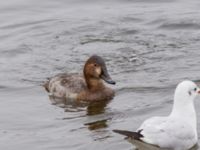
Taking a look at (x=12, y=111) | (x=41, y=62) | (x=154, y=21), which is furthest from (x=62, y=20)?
(x=12, y=111)

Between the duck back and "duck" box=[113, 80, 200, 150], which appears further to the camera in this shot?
the duck back

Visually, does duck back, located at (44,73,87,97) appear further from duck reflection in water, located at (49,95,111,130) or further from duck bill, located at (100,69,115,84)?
duck bill, located at (100,69,115,84)

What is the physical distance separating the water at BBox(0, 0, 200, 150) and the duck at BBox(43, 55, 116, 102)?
9.3 inches

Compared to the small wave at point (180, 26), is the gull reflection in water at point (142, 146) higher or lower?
lower

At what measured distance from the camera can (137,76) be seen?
609 inches

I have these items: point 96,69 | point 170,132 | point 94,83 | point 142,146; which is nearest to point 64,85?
point 94,83

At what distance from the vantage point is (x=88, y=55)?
16969mm

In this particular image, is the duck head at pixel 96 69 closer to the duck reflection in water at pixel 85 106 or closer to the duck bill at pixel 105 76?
the duck bill at pixel 105 76

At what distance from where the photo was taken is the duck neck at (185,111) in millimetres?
11703

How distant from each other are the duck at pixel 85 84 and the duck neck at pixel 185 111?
10.6ft

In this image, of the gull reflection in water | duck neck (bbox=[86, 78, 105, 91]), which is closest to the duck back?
duck neck (bbox=[86, 78, 105, 91])

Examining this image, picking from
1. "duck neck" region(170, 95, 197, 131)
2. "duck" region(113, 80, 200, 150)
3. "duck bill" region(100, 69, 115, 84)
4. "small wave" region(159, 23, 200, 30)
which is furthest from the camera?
"small wave" region(159, 23, 200, 30)

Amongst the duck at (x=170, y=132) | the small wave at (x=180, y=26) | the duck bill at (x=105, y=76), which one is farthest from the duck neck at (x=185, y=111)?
the small wave at (x=180, y=26)

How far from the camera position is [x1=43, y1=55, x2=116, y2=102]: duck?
1515 centimetres
